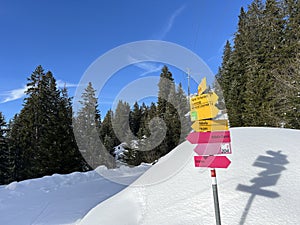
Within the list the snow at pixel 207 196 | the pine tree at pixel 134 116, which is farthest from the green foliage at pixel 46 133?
the snow at pixel 207 196

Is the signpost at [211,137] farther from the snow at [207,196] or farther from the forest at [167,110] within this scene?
the forest at [167,110]

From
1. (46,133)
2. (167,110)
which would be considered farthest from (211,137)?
(46,133)

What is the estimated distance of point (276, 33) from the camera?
1802 centimetres

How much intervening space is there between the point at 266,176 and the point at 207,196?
923 millimetres

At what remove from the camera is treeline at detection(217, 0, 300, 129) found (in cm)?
→ 1180

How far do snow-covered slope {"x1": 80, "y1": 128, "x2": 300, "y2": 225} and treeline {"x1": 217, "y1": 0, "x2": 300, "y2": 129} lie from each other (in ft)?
30.8

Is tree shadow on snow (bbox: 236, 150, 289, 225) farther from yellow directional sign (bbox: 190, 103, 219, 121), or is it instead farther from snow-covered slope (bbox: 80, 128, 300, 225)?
yellow directional sign (bbox: 190, 103, 219, 121)

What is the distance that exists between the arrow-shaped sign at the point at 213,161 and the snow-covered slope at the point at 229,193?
0.75 meters

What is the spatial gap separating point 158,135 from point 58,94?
36.8 feet

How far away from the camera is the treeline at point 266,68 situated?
11805mm

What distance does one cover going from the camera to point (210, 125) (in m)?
2.13

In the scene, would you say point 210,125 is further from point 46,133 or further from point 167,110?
point 46,133

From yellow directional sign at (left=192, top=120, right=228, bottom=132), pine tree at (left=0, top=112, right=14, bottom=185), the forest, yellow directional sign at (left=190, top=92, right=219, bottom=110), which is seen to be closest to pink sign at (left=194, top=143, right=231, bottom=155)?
yellow directional sign at (left=192, top=120, right=228, bottom=132)

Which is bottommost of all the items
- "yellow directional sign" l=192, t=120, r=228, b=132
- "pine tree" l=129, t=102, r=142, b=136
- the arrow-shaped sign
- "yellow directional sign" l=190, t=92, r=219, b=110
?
the arrow-shaped sign
